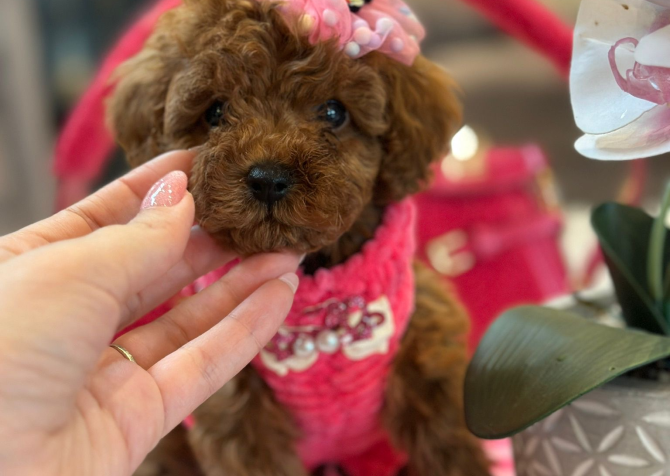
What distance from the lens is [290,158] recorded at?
0.89 meters

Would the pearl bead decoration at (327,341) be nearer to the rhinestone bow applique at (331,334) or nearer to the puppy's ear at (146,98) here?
the rhinestone bow applique at (331,334)

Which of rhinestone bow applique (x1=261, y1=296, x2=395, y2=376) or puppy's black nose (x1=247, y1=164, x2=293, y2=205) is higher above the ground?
puppy's black nose (x1=247, y1=164, x2=293, y2=205)

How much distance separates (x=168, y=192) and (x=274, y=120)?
21 centimetres

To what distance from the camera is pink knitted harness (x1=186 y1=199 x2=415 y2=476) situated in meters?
1.04

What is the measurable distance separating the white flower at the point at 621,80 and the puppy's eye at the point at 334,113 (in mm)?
347

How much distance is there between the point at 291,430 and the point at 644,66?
2.67 ft

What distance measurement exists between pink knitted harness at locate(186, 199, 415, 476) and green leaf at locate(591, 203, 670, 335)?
12.6 inches

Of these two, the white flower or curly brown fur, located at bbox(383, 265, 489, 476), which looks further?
curly brown fur, located at bbox(383, 265, 489, 476)

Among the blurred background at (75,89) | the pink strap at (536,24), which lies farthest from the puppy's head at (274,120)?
the blurred background at (75,89)

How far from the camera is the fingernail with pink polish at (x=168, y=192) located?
2.78ft

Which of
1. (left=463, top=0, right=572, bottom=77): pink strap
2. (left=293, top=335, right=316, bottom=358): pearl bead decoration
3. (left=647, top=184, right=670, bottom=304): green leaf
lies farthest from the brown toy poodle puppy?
(left=463, top=0, right=572, bottom=77): pink strap

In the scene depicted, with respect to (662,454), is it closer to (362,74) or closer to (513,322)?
(513,322)

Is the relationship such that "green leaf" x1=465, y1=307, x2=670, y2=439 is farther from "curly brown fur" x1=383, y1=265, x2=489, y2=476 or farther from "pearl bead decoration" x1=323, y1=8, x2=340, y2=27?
"pearl bead decoration" x1=323, y1=8, x2=340, y2=27

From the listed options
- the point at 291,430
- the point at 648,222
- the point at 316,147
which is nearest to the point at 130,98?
the point at 316,147
